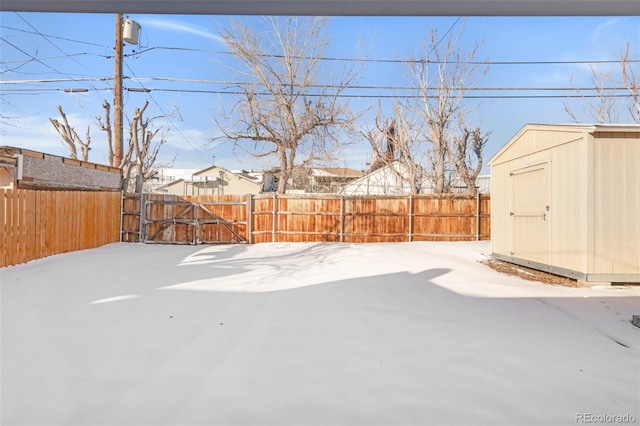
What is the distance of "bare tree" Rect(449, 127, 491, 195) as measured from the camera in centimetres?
1320

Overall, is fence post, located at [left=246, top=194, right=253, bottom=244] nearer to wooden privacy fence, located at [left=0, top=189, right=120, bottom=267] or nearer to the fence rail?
the fence rail

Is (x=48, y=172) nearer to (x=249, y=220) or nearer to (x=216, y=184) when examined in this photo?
(x=249, y=220)

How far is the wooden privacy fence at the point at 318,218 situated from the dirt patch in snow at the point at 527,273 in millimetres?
3557

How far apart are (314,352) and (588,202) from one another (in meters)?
4.92

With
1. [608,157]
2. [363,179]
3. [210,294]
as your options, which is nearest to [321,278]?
[210,294]

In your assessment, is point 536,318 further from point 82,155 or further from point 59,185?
point 82,155

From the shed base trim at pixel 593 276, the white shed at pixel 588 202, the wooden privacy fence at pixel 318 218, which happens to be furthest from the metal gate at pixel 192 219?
the shed base trim at pixel 593 276

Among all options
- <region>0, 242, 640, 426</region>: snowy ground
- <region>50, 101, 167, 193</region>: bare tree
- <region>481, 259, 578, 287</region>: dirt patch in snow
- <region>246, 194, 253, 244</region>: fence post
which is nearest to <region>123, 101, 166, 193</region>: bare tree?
<region>50, 101, 167, 193</region>: bare tree

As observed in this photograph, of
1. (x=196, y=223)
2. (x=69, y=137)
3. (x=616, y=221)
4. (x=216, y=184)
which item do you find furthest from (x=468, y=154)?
(x=216, y=184)

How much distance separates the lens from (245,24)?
1213 centimetres

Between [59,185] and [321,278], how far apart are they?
25.9 feet

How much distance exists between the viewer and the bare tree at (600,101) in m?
11.3

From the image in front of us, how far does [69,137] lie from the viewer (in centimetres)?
1218

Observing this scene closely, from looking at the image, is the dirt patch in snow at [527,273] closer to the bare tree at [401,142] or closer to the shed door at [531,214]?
the shed door at [531,214]
